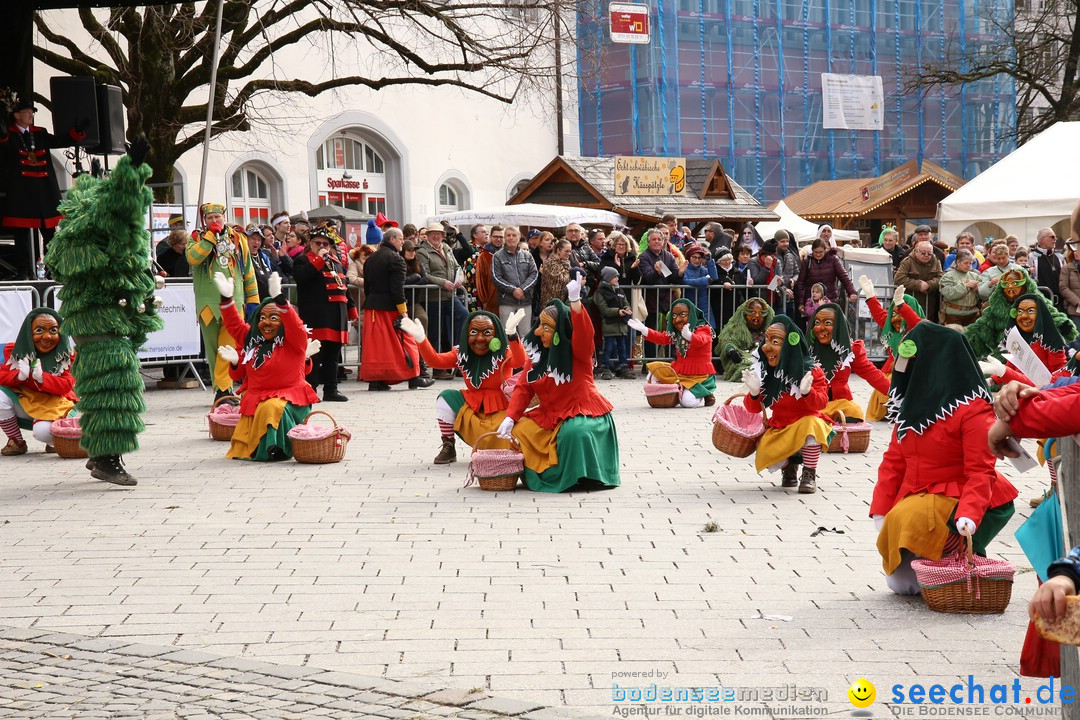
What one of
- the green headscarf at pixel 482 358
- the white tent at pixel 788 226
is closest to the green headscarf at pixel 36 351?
the green headscarf at pixel 482 358

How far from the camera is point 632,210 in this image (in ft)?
90.8

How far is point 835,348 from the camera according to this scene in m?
10.5

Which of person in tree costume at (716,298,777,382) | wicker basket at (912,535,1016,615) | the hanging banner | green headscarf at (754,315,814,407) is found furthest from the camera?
the hanging banner

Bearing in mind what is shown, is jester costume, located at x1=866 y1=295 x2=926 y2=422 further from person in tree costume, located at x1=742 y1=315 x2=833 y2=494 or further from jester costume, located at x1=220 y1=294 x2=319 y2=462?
jester costume, located at x1=220 y1=294 x2=319 y2=462

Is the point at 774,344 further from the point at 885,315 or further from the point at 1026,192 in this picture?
the point at 1026,192

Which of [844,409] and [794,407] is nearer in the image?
[794,407]

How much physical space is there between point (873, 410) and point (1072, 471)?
8762mm

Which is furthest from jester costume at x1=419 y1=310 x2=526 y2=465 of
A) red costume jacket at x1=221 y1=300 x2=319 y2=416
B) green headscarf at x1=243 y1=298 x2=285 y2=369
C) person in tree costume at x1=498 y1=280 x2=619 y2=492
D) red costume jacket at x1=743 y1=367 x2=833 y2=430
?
red costume jacket at x1=743 y1=367 x2=833 y2=430

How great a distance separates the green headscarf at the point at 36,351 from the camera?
434 inches

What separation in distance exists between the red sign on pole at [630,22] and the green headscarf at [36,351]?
78.8ft

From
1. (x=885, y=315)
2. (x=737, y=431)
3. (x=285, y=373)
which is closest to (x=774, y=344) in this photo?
(x=737, y=431)

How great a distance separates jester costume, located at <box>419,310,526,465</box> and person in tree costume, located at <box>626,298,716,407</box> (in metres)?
4.45

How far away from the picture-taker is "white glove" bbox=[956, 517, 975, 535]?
19.1 ft

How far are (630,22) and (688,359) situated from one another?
70.7 feet
